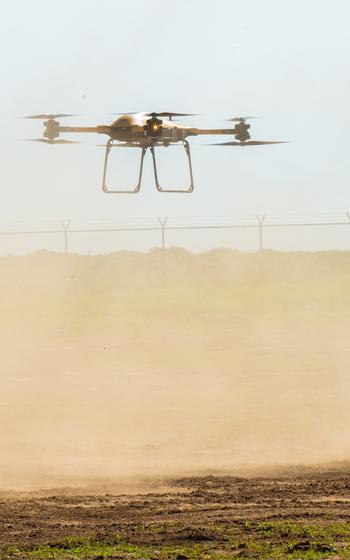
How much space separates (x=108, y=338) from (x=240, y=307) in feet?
22.8

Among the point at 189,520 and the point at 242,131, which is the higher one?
the point at 242,131

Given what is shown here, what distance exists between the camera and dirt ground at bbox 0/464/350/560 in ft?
53.0

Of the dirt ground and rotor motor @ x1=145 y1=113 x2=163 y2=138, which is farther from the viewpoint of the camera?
rotor motor @ x1=145 y1=113 x2=163 y2=138

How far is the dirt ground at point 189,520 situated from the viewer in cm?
1616

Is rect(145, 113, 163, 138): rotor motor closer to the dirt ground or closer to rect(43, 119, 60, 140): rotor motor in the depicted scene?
rect(43, 119, 60, 140): rotor motor

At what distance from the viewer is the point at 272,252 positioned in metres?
62.3

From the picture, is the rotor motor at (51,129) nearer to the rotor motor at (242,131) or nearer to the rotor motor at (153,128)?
the rotor motor at (153,128)

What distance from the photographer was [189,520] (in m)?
17.8

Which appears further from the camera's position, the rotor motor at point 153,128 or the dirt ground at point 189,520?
the rotor motor at point 153,128

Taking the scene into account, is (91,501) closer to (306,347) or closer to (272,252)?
(306,347)

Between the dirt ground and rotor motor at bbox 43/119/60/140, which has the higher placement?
rotor motor at bbox 43/119/60/140

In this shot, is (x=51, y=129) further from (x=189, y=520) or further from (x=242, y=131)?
(x=189, y=520)

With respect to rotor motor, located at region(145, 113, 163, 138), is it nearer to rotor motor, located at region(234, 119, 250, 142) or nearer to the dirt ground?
rotor motor, located at region(234, 119, 250, 142)

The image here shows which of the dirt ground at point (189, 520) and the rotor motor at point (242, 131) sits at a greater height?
the rotor motor at point (242, 131)
